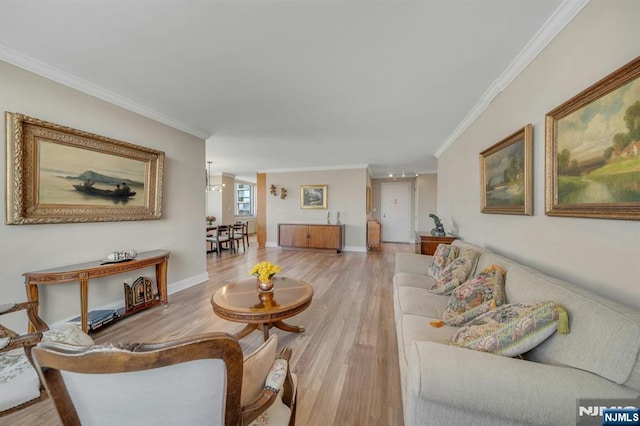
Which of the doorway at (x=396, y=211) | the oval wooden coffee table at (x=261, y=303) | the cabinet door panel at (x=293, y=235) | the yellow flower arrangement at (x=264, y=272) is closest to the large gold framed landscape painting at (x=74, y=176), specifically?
the oval wooden coffee table at (x=261, y=303)

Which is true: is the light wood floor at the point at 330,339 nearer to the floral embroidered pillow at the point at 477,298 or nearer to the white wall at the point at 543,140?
the floral embroidered pillow at the point at 477,298

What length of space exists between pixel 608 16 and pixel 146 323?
4262 millimetres

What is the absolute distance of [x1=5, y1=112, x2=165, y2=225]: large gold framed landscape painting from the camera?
75.6 inches

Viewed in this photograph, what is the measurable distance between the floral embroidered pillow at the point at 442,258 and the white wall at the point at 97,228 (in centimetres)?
345

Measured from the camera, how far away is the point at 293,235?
6430 millimetres

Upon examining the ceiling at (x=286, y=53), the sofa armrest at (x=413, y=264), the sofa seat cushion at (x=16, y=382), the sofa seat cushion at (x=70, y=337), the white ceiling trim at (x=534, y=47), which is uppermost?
the ceiling at (x=286, y=53)

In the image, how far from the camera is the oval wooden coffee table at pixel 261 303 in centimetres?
175

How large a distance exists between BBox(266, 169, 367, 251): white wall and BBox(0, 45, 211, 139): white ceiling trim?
12.6 ft

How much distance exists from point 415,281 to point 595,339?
1560 millimetres

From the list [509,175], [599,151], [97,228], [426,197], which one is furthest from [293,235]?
[599,151]

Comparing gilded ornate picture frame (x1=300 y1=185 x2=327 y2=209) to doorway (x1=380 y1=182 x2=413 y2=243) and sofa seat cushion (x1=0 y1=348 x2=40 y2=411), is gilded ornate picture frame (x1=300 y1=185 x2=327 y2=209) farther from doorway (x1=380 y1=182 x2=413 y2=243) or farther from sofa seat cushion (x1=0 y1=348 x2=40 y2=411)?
sofa seat cushion (x1=0 y1=348 x2=40 y2=411)

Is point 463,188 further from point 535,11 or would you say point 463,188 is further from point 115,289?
point 115,289

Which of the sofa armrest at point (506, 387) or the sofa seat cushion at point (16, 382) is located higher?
the sofa armrest at point (506, 387)

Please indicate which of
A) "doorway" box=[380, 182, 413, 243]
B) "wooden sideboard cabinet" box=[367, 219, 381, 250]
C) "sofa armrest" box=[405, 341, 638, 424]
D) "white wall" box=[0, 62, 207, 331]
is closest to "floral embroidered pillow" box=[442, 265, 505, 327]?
"sofa armrest" box=[405, 341, 638, 424]
